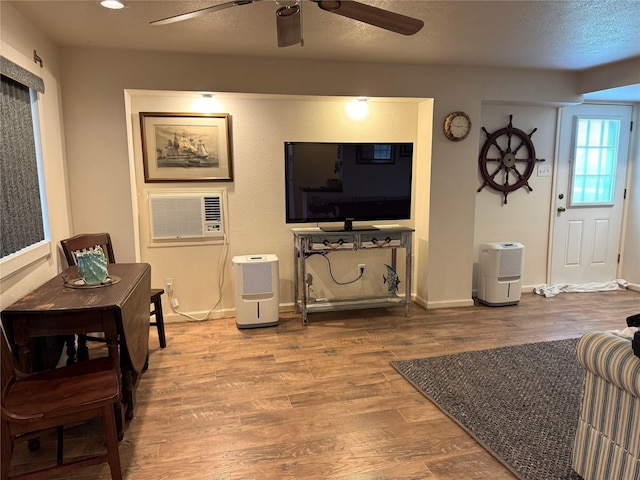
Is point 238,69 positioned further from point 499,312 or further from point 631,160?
point 631,160

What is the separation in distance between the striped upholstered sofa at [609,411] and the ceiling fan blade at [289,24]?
1.79m

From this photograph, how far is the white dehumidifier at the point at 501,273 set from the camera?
4.12 m

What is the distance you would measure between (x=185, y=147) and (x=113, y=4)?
145cm

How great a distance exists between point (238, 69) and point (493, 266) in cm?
293

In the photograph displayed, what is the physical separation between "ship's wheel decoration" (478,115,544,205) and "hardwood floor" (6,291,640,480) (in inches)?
54.4

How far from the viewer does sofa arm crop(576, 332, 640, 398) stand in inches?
59.1

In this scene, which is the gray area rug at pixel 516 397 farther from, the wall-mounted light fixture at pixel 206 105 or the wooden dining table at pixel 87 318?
the wall-mounted light fixture at pixel 206 105

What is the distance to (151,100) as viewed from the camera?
353cm

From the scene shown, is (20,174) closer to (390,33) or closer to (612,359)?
(390,33)

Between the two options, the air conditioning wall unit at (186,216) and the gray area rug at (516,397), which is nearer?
the gray area rug at (516,397)

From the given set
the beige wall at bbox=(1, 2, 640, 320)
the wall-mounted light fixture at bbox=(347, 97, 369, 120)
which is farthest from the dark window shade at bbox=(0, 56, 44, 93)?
the wall-mounted light fixture at bbox=(347, 97, 369, 120)

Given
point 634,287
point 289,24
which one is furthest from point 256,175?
point 634,287

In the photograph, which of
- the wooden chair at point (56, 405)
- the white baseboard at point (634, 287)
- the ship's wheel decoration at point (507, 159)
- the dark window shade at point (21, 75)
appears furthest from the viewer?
the white baseboard at point (634, 287)

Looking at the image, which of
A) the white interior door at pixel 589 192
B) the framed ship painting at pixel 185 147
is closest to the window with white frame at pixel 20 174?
the framed ship painting at pixel 185 147
